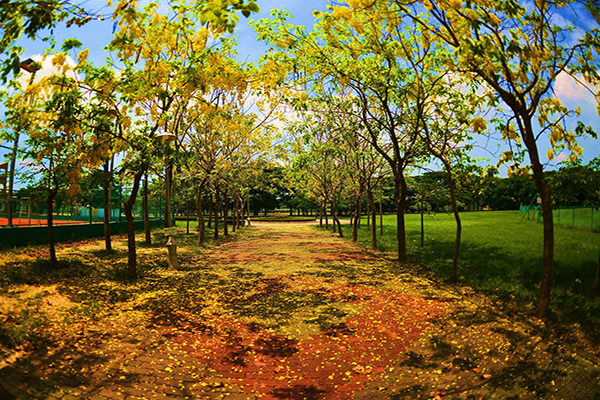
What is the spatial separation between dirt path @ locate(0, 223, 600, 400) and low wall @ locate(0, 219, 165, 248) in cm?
602

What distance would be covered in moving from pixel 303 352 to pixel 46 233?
12232mm

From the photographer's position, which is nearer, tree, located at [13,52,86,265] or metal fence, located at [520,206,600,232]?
tree, located at [13,52,86,265]

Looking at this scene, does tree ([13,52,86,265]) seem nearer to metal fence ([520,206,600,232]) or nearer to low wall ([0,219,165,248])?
low wall ([0,219,165,248])

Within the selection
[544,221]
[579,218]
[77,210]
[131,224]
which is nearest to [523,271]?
[544,221]

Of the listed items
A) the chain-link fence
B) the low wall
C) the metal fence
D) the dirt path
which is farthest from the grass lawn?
the low wall

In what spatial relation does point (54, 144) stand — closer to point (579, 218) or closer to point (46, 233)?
point (46, 233)

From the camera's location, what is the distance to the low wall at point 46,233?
1180 centimetres

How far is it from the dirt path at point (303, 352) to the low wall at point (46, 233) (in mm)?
6019

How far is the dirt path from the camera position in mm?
4539

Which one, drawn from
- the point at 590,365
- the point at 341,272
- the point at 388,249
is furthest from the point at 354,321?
the point at 388,249

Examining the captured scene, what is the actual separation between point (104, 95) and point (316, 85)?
7159 mm

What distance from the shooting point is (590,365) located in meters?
5.07

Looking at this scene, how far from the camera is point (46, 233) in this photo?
13.6 m

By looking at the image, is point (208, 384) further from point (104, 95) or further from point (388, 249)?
point (388, 249)
